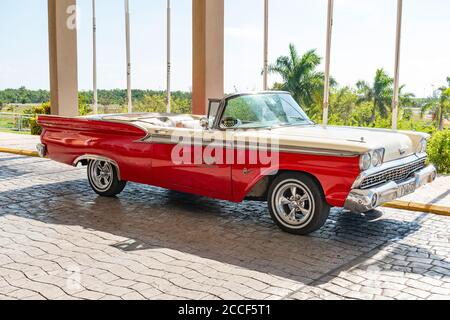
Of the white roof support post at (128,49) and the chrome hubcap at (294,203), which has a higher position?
the white roof support post at (128,49)

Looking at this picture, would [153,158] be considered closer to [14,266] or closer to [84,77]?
[14,266]

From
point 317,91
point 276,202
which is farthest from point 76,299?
point 317,91

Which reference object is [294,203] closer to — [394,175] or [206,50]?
[394,175]

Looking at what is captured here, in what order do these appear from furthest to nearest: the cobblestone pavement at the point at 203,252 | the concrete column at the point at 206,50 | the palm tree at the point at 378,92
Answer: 1. the palm tree at the point at 378,92
2. the concrete column at the point at 206,50
3. the cobblestone pavement at the point at 203,252

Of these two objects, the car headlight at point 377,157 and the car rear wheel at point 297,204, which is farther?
the car rear wheel at point 297,204

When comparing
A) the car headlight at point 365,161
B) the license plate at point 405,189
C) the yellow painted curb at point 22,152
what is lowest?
the yellow painted curb at point 22,152

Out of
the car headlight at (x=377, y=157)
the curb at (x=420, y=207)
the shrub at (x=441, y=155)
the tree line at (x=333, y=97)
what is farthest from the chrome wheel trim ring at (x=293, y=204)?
the tree line at (x=333, y=97)

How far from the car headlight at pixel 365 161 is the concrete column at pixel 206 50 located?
7873mm

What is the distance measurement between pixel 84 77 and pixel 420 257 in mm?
15193

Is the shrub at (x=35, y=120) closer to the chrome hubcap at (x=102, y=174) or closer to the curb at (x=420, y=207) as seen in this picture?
the chrome hubcap at (x=102, y=174)

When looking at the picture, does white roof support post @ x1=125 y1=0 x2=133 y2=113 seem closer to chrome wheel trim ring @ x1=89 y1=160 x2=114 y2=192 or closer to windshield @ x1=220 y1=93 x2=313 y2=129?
chrome wheel trim ring @ x1=89 y1=160 x2=114 y2=192

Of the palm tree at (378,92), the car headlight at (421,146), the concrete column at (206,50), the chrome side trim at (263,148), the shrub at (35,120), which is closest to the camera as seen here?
the chrome side trim at (263,148)

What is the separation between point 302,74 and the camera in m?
30.4

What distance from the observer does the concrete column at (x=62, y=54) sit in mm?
14734
